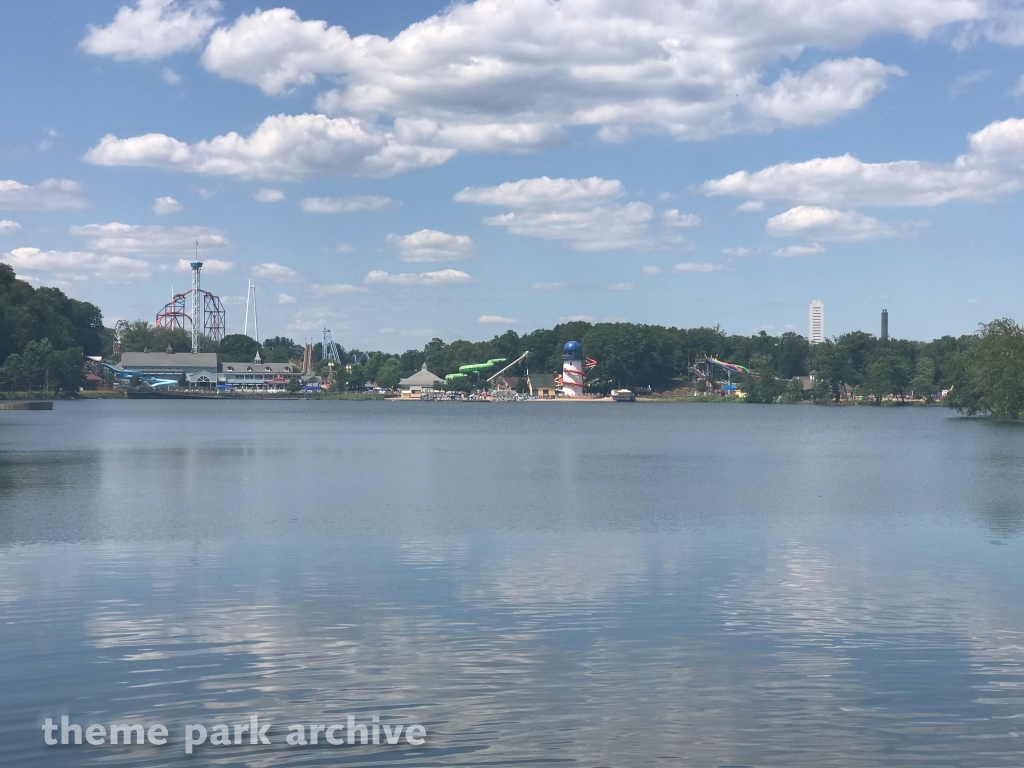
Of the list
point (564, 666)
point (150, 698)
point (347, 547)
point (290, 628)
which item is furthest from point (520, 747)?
point (347, 547)

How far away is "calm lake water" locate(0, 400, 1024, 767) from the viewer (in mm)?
10469

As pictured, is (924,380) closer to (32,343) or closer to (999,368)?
(999,368)

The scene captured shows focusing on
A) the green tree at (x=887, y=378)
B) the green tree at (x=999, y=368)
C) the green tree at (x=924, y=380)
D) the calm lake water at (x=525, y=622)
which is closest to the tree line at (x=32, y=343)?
the green tree at (x=999, y=368)

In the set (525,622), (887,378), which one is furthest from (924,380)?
(525,622)

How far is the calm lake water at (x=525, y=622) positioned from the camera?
10469 mm

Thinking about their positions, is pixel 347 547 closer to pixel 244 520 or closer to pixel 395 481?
pixel 244 520

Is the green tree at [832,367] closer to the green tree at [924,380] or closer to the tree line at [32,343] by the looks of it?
the green tree at [924,380]

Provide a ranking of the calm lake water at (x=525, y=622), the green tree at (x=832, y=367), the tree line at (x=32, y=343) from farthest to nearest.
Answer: the green tree at (x=832, y=367) < the tree line at (x=32, y=343) < the calm lake water at (x=525, y=622)

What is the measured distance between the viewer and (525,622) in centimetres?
1512

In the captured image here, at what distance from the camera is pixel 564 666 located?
12781 mm

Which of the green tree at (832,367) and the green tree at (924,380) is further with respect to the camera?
the green tree at (832,367)

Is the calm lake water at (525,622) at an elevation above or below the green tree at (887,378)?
below

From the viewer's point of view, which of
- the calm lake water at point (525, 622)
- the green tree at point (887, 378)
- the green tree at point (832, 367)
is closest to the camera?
the calm lake water at point (525, 622)

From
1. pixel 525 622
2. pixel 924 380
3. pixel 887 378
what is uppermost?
pixel 887 378
